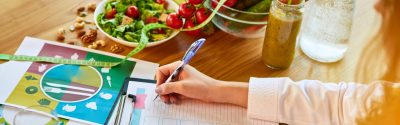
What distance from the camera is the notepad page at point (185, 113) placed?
923 mm

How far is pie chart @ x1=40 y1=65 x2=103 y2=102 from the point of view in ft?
3.19

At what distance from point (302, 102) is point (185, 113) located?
246mm

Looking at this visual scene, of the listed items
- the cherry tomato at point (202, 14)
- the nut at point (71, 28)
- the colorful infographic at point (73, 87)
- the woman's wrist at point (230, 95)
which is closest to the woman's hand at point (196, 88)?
the woman's wrist at point (230, 95)

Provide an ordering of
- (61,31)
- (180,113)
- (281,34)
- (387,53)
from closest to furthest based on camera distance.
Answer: (387,53), (180,113), (281,34), (61,31)

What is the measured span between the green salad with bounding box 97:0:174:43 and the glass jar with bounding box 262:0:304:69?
0.87ft

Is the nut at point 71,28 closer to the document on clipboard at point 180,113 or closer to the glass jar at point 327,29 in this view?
the document on clipboard at point 180,113

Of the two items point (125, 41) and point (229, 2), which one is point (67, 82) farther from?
point (229, 2)

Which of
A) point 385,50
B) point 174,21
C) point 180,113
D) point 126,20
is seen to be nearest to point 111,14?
point 126,20

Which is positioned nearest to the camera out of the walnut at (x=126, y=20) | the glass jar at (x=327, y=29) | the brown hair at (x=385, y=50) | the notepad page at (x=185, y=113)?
the brown hair at (x=385, y=50)

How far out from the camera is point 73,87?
3.26ft

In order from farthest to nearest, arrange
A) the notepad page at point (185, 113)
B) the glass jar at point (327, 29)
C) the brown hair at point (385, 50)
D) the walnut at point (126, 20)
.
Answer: the walnut at point (126, 20), the glass jar at point (327, 29), the notepad page at point (185, 113), the brown hair at point (385, 50)

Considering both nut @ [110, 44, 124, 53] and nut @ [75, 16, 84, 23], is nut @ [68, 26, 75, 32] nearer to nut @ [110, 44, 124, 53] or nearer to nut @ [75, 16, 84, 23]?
nut @ [75, 16, 84, 23]

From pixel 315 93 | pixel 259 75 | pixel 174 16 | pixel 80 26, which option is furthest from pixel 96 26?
pixel 315 93

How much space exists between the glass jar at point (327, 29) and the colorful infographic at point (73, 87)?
44cm
